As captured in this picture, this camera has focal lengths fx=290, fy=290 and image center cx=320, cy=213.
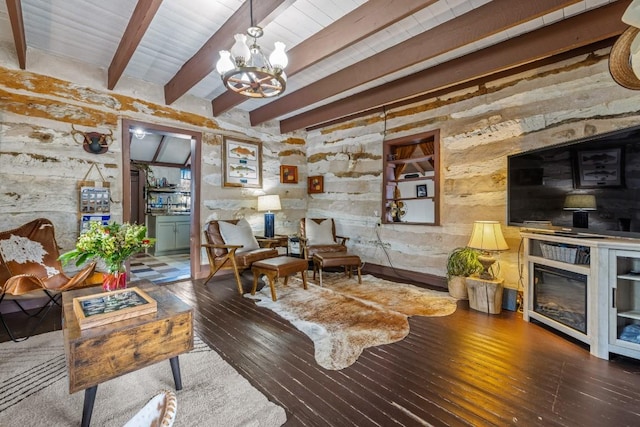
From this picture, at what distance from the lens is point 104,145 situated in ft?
12.2

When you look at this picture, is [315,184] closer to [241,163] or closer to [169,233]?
[241,163]

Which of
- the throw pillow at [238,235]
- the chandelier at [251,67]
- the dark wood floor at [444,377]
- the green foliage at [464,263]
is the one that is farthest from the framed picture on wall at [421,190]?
the chandelier at [251,67]

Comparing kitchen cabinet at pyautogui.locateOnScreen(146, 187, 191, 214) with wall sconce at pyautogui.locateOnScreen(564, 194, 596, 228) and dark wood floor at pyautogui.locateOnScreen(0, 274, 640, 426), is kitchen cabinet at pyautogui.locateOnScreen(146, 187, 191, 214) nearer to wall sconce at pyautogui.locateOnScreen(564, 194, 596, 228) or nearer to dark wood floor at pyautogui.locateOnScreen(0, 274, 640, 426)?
dark wood floor at pyautogui.locateOnScreen(0, 274, 640, 426)

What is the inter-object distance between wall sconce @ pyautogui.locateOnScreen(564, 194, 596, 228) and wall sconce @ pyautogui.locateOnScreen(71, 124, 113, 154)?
518cm

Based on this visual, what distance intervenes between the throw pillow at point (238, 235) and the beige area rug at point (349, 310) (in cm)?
75

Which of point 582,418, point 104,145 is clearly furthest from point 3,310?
point 582,418

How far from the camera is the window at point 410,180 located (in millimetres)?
4508

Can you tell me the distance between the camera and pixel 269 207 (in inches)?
199

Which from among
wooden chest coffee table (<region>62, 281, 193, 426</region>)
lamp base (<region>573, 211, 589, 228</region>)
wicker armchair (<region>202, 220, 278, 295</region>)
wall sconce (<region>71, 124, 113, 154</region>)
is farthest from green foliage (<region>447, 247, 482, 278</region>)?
wall sconce (<region>71, 124, 113, 154</region>)

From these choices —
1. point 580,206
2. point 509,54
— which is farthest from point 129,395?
point 509,54

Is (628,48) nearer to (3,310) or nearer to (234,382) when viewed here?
(234,382)

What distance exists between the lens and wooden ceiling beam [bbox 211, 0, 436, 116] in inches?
88.7

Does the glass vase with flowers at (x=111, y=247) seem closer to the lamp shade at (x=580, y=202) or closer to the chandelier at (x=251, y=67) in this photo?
the chandelier at (x=251, y=67)

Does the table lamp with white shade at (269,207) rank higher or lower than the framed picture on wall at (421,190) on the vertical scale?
lower
